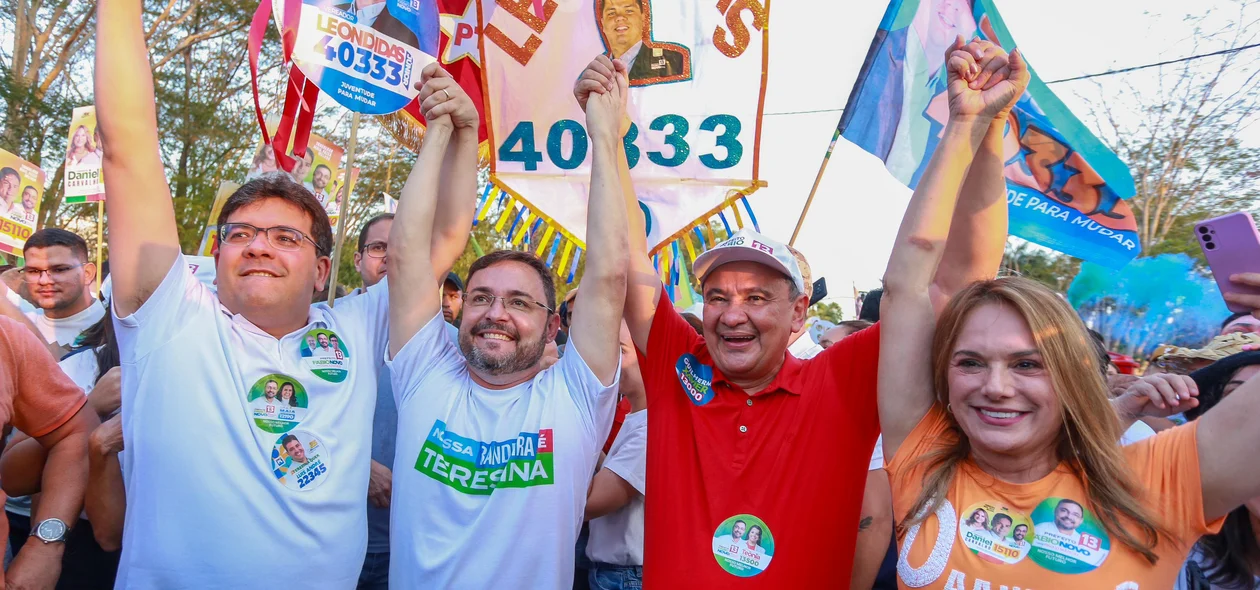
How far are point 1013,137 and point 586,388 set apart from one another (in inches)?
109

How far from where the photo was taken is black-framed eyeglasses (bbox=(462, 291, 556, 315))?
104 inches

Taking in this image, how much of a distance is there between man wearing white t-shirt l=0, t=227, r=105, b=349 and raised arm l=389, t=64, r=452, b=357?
3027 mm

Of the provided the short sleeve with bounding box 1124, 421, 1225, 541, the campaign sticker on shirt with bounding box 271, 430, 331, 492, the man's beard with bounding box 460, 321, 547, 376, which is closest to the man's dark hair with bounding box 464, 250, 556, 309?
the man's beard with bounding box 460, 321, 547, 376

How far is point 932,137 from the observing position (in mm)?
4266

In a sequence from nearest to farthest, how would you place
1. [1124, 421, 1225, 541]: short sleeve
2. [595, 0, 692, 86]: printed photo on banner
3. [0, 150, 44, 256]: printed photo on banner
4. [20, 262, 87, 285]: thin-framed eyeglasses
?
1. [1124, 421, 1225, 541]: short sleeve
2. [595, 0, 692, 86]: printed photo on banner
3. [20, 262, 87, 285]: thin-framed eyeglasses
4. [0, 150, 44, 256]: printed photo on banner

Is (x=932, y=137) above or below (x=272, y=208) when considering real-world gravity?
above

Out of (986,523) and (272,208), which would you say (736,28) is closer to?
(272,208)

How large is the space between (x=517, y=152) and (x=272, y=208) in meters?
1.62

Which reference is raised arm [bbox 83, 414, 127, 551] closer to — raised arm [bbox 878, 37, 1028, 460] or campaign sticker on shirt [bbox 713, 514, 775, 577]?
campaign sticker on shirt [bbox 713, 514, 775, 577]

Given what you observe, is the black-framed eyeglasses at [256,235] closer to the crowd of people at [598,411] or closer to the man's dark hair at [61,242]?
the crowd of people at [598,411]

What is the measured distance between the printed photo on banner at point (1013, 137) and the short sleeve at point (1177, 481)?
2295mm

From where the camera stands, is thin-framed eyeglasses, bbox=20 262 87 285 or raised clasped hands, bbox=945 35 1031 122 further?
thin-framed eyeglasses, bbox=20 262 87 285

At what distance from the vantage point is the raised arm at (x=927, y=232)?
209cm

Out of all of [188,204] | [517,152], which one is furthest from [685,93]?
[188,204]
